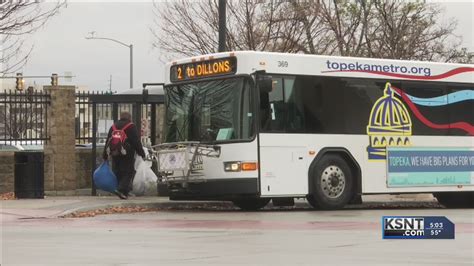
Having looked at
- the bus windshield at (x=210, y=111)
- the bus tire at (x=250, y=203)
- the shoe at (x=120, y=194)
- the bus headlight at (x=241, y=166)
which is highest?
the bus windshield at (x=210, y=111)

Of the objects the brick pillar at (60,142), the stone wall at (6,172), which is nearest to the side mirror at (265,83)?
the brick pillar at (60,142)

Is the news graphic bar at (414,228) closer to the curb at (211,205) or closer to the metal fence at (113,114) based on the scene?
the curb at (211,205)

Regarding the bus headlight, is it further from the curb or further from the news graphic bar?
the news graphic bar

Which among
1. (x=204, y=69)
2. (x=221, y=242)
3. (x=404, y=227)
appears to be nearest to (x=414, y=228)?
(x=404, y=227)

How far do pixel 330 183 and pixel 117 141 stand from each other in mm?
4846

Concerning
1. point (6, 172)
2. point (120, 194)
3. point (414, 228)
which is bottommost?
point (414, 228)

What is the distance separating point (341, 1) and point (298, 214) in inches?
697

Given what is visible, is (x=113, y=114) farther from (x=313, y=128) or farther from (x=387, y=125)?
(x=387, y=125)

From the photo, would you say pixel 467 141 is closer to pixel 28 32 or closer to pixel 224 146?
pixel 224 146

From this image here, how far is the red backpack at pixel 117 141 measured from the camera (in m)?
17.1

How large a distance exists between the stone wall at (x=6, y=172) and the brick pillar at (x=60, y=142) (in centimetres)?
89

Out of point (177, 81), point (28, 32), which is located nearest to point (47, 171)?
point (28, 32)

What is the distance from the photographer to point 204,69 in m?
16.0

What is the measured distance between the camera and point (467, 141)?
1775cm
